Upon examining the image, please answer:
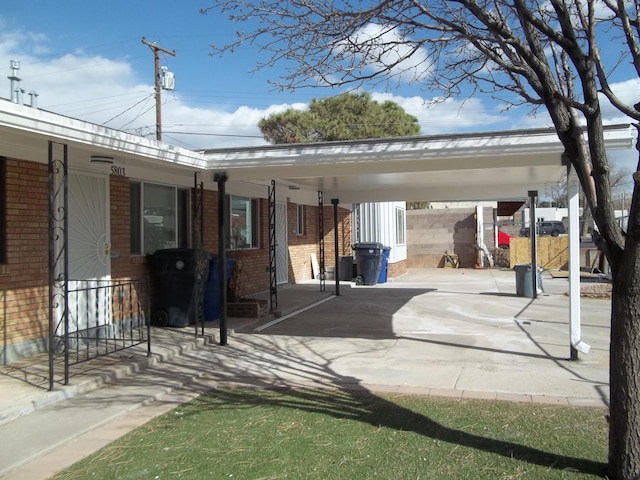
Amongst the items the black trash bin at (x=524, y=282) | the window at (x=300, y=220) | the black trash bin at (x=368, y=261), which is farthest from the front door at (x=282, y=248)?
the black trash bin at (x=524, y=282)

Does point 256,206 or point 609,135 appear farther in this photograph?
point 256,206

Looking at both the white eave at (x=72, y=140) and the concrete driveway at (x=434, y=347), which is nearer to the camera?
the white eave at (x=72, y=140)

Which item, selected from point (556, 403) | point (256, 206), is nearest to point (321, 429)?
point (556, 403)

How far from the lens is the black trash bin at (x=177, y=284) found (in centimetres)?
897

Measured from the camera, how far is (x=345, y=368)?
684 centimetres

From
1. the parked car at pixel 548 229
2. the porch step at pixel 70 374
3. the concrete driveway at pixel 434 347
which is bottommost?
the concrete driveway at pixel 434 347

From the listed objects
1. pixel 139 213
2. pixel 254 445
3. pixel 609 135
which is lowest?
pixel 254 445

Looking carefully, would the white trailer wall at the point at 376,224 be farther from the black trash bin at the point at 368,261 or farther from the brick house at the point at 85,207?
the brick house at the point at 85,207

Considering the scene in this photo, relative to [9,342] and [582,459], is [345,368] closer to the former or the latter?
[582,459]

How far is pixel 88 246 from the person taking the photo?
7922mm

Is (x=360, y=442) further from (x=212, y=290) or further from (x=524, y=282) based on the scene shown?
(x=524, y=282)

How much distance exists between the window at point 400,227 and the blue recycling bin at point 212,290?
39.3ft

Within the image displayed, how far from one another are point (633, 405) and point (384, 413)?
2.20 metres

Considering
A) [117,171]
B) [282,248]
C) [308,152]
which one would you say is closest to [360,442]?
[308,152]
